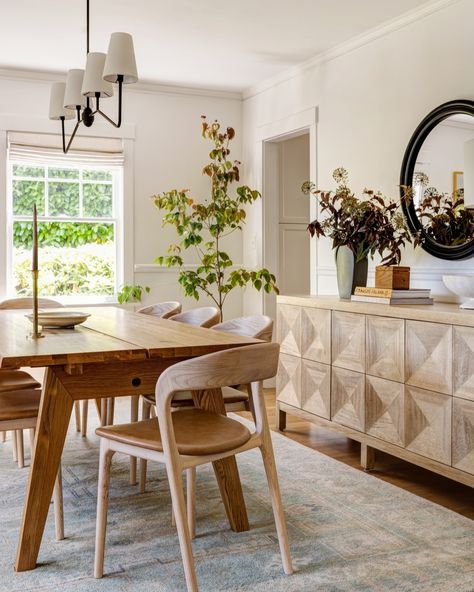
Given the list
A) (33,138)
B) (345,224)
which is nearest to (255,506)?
(345,224)

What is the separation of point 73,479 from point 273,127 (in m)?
3.69

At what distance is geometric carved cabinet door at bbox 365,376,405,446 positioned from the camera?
3.55 meters

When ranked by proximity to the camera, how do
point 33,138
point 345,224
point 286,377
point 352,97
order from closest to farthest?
point 345,224
point 286,377
point 352,97
point 33,138

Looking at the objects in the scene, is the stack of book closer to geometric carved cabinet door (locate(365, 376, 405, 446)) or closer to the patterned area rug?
geometric carved cabinet door (locate(365, 376, 405, 446))

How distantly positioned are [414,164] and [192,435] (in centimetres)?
269

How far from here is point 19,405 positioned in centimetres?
291

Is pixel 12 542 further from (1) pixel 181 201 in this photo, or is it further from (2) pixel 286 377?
(1) pixel 181 201

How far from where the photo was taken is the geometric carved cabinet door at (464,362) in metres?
3.09

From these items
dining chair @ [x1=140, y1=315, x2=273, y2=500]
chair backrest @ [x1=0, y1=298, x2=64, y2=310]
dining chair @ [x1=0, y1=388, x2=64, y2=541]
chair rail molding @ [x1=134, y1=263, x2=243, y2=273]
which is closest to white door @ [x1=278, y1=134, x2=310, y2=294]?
chair rail molding @ [x1=134, y1=263, x2=243, y2=273]

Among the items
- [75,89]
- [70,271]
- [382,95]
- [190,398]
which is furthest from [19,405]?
[70,271]

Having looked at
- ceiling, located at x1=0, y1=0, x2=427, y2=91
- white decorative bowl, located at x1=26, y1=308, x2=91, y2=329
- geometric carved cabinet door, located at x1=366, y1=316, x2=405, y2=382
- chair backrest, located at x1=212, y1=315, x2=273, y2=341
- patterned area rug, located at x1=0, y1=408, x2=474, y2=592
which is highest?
ceiling, located at x1=0, y1=0, x2=427, y2=91

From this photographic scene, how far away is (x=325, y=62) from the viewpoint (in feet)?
A: 17.7

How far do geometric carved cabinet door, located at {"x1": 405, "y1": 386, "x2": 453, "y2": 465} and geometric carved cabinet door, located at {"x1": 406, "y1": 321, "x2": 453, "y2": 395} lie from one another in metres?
0.05

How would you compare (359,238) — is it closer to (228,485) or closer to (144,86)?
(228,485)
